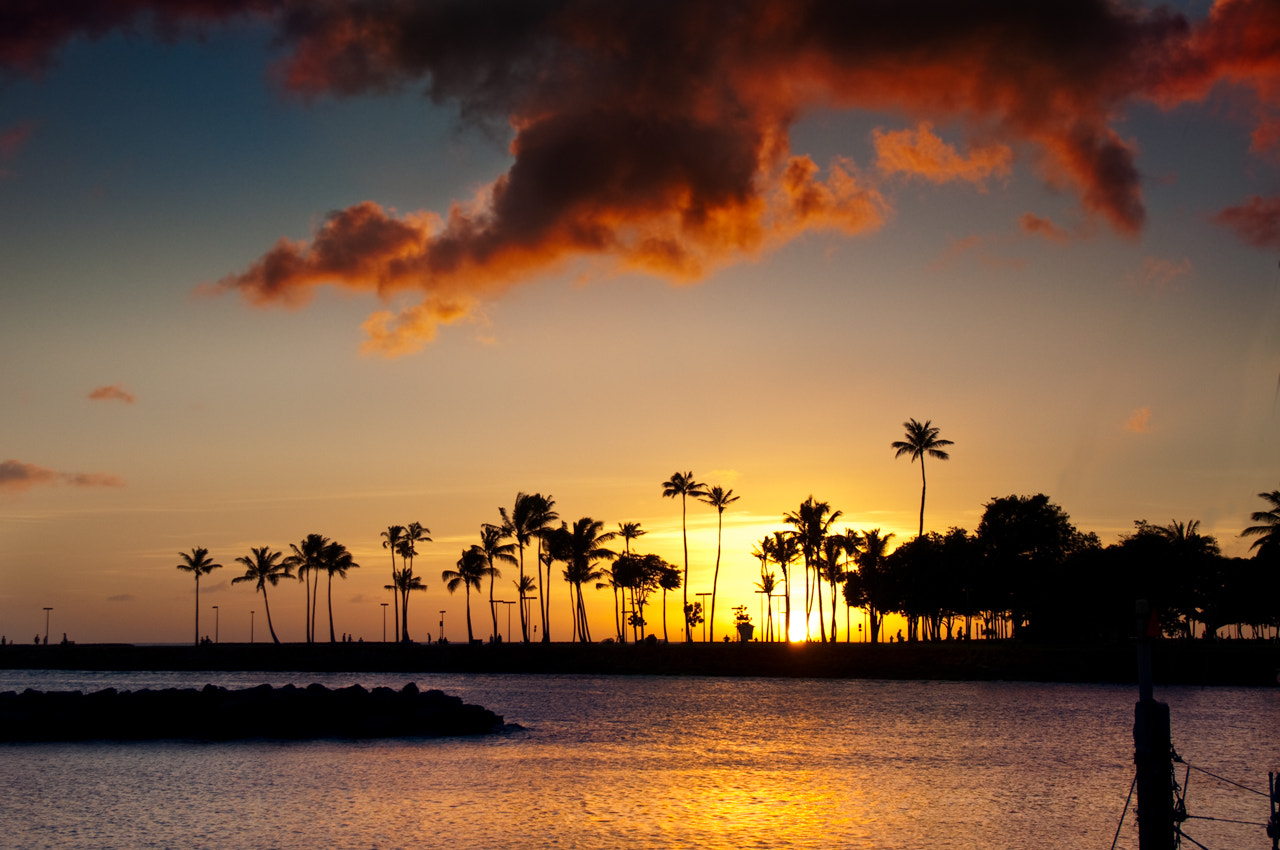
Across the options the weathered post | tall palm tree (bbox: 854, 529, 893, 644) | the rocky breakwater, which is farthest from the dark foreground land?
the weathered post

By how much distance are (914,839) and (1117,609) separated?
92.4 metres

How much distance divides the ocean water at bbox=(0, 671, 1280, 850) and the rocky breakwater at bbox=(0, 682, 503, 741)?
3532mm

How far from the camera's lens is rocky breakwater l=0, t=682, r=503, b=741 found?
5562 cm

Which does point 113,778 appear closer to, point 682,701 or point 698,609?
point 682,701

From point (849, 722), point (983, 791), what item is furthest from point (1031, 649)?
point (983, 791)

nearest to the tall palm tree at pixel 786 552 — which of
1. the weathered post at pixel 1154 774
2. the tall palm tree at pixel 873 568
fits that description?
the tall palm tree at pixel 873 568

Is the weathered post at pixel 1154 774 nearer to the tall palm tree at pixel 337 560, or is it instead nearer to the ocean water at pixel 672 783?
the ocean water at pixel 672 783

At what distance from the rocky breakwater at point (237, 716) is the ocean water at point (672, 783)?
3.53 meters

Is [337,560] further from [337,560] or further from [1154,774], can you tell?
[1154,774]

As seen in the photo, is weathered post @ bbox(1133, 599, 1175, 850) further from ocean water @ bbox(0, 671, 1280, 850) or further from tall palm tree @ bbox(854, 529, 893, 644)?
tall palm tree @ bbox(854, 529, 893, 644)

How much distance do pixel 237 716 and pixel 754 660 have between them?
2347 inches

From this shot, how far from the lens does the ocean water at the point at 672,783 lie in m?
29.0

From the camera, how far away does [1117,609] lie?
110500 millimetres

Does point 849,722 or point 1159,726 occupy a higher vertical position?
point 1159,726
